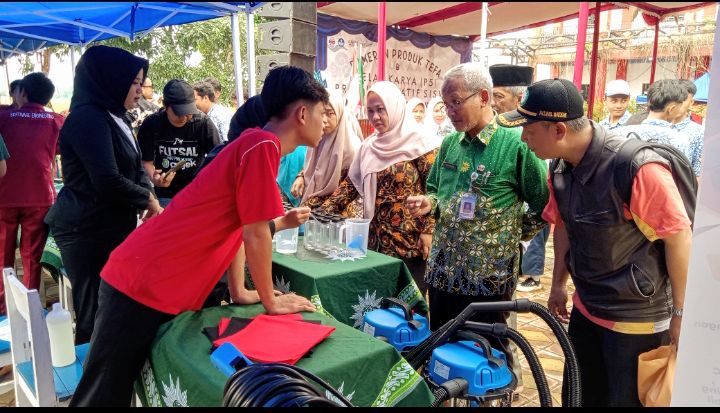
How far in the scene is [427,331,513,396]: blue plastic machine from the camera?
1586 millimetres

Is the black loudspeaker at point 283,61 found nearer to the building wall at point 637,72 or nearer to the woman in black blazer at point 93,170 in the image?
the woman in black blazer at point 93,170

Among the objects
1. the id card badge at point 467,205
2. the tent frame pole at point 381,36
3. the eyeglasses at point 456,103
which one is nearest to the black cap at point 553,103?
the eyeglasses at point 456,103

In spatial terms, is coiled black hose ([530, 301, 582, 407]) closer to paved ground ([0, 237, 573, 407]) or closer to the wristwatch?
the wristwatch

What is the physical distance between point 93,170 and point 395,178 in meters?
1.55

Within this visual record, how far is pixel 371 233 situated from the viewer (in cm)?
284

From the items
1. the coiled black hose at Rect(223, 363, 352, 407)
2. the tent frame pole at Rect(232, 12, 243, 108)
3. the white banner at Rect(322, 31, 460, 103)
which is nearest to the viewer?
the coiled black hose at Rect(223, 363, 352, 407)

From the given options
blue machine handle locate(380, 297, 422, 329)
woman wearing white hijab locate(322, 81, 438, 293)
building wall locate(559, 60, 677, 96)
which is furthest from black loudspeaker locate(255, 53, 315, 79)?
building wall locate(559, 60, 677, 96)

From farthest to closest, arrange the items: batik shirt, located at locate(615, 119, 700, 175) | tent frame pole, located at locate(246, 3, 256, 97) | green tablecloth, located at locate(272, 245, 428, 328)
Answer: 1. tent frame pole, located at locate(246, 3, 256, 97)
2. batik shirt, located at locate(615, 119, 700, 175)
3. green tablecloth, located at locate(272, 245, 428, 328)

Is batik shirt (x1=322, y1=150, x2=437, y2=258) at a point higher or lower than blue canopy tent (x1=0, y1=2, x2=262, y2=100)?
lower

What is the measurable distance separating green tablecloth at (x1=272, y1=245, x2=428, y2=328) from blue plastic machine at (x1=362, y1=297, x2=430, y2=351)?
113 mm

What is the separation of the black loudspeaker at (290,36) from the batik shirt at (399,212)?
1250 mm

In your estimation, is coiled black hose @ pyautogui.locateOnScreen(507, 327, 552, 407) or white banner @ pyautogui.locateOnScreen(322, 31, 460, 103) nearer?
coiled black hose @ pyautogui.locateOnScreen(507, 327, 552, 407)

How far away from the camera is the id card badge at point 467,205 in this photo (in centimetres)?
225

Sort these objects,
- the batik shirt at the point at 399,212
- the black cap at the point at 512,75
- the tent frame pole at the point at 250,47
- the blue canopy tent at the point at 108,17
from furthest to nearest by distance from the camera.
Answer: the blue canopy tent at the point at 108,17 → the tent frame pole at the point at 250,47 → the black cap at the point at 512,75 → the batik shirt at the point at 399,212
